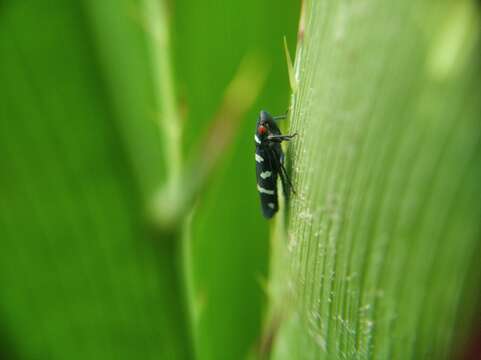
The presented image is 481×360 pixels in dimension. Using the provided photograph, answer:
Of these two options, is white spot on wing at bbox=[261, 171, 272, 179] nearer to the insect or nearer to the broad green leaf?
the insect

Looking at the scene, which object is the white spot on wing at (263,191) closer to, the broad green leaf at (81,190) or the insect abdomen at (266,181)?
the insect abdomen at (266,181)

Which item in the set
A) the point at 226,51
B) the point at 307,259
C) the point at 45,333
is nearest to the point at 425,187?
the point at 307,259

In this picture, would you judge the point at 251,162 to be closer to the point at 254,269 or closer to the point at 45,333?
the point at 254,269

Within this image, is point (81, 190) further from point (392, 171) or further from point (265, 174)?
point (392, 171)

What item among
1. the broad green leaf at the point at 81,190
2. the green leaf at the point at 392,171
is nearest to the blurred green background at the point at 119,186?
the broad green leaf at the point at 81,190

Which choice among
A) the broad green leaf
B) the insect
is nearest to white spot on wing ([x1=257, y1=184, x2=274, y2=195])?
the insect

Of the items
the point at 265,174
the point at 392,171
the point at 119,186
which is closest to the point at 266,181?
the point at 265,174
